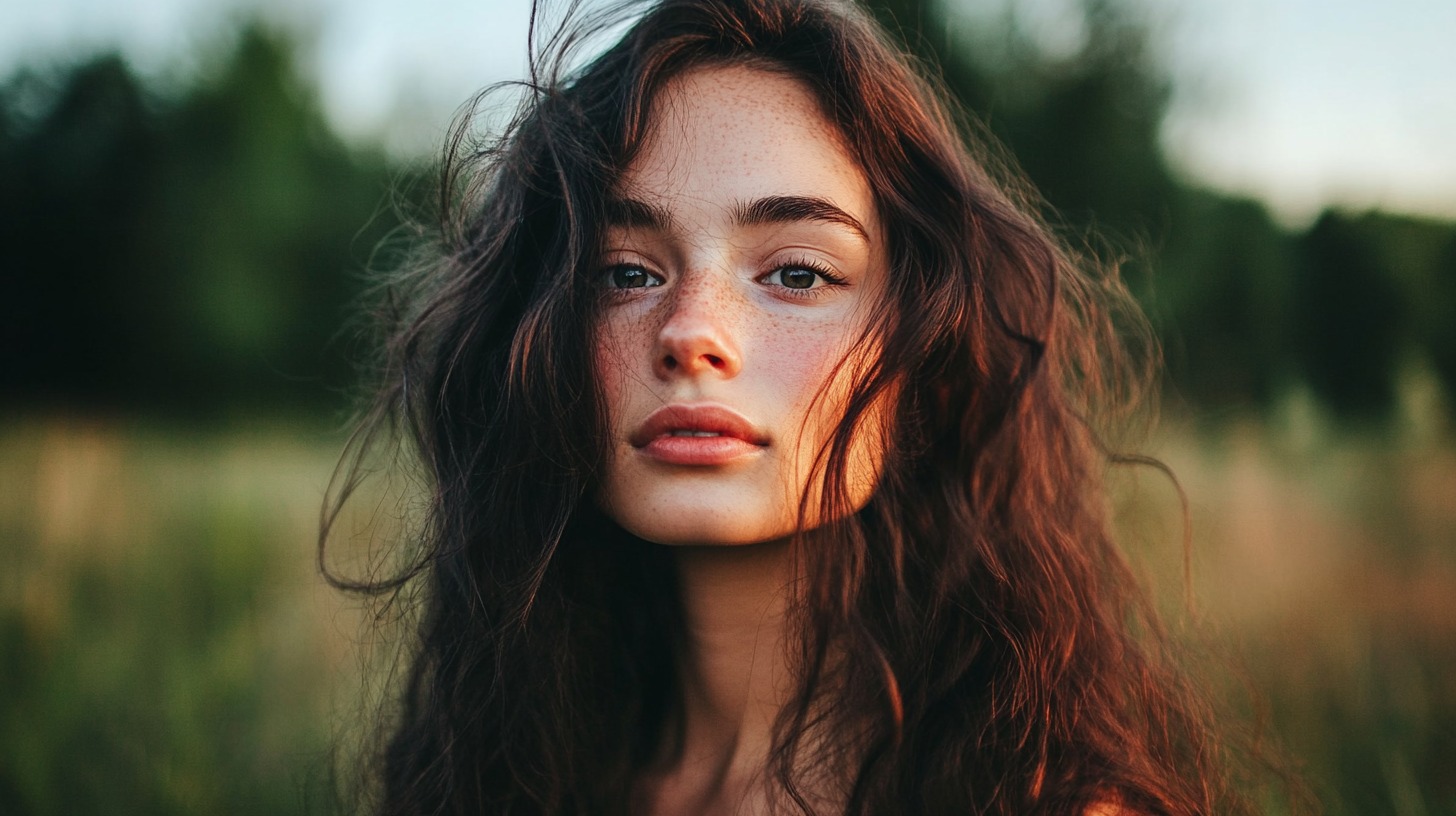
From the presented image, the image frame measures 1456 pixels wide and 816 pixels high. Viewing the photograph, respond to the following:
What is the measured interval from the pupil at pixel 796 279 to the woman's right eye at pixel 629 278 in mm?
193

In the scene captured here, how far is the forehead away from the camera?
4.95 feet

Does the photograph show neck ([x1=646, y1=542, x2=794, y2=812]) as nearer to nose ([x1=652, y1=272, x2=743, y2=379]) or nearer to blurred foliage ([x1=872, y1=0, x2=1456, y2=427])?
nose ([x1=652, y1=272, x2=743, y2=379])

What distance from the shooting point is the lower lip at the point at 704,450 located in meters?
1.44

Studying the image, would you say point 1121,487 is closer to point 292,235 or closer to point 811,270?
point 811,270

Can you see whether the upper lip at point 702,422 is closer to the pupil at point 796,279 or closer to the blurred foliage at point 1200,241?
the pupil at point 796,279

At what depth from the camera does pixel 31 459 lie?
4.35 metres

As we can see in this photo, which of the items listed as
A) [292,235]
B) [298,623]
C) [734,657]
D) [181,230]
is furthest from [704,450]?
[181,230]

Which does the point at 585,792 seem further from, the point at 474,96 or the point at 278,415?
the point at 278,415

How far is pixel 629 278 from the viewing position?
1.58 meters

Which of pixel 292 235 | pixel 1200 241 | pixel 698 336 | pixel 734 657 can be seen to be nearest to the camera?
pixel 698 336

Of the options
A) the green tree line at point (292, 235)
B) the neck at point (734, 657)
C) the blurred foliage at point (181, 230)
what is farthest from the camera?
the blurred foliage at point (181, 230)

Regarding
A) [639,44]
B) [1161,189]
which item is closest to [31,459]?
[639,44]

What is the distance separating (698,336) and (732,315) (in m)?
0.08

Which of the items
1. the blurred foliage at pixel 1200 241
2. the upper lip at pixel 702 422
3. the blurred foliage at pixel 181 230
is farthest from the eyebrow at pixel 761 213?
the blurred foliage at pixel 181 230
